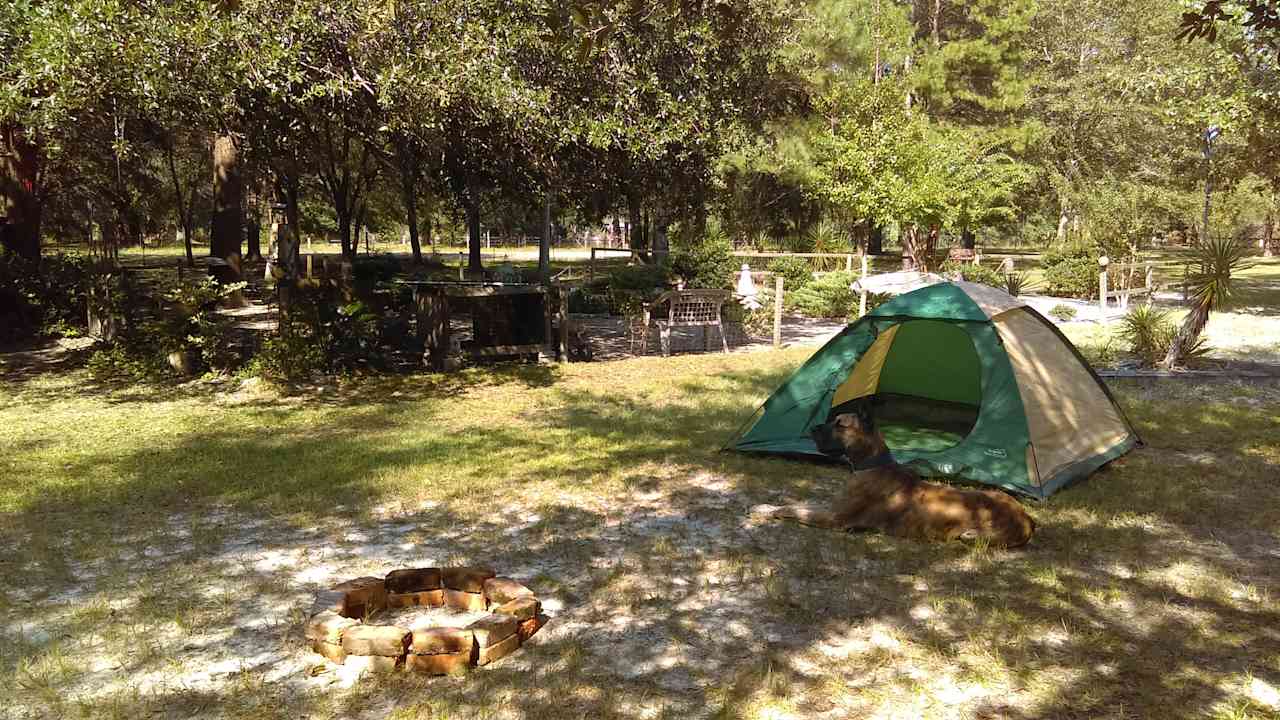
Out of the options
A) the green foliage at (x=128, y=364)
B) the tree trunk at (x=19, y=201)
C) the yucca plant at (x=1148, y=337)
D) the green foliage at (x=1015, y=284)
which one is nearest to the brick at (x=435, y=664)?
the green foliage at (x=128, y=364)

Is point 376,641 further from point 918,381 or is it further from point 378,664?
point 918,381

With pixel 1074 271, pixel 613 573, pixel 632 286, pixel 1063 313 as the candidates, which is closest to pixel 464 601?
pixel 613 573

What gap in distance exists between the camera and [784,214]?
3781 cm

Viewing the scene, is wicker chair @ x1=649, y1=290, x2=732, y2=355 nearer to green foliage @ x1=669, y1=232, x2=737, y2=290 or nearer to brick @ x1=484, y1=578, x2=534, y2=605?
green foliage @ x1=669, y1=232, x2=737, y2=290

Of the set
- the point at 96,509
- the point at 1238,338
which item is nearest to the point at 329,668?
the point at 96,509

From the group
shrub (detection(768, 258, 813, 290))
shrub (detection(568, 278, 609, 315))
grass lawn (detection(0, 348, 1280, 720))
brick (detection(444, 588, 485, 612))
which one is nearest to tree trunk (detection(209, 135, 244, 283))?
shrub (detection(568, 278, 609, 315))

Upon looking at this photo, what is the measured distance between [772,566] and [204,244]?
2268 inches

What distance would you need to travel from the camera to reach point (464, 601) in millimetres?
4656

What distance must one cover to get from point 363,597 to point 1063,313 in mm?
16685

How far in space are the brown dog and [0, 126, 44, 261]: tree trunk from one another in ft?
40.4

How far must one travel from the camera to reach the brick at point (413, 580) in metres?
4.67

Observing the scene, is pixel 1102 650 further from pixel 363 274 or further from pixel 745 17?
pixel 363 274

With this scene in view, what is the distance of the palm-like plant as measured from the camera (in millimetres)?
11203

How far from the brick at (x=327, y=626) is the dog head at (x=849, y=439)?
4.13 metres
